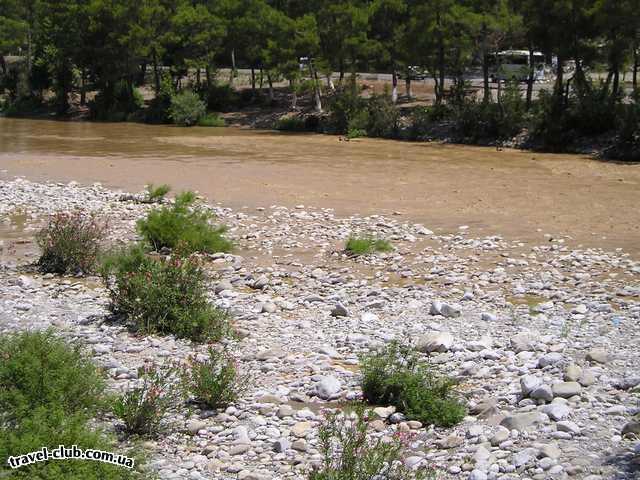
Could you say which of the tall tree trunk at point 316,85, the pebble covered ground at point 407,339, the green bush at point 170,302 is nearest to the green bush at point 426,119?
the tall tree trunk at point 316,85

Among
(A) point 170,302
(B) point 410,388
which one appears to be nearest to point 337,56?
(A) point 170,302

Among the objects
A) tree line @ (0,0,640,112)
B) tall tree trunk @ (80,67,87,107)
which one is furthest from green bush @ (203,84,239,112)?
tall tree trunk @ (80,67,87,107)

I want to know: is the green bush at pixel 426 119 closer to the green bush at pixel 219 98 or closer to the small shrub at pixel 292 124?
the small shrub at pixel 292 124

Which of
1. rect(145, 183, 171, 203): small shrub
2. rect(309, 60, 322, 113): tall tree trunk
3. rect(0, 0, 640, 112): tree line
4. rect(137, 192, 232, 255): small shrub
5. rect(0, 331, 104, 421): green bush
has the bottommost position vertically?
rect(145, 183, 171, 203): small shrub

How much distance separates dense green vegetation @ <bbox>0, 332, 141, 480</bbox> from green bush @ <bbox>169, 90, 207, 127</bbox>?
41.4 metres

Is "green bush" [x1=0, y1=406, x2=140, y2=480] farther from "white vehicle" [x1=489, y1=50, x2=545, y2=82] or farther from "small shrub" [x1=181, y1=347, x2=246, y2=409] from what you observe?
"white vehicle" [x1=489, y1=50, x2=545, y2=82]

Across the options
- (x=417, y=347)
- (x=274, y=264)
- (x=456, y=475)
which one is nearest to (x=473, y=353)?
(x=417, y=347)

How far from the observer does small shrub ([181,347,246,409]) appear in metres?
7.32

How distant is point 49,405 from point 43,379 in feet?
0.97

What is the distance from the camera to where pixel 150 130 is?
150ft

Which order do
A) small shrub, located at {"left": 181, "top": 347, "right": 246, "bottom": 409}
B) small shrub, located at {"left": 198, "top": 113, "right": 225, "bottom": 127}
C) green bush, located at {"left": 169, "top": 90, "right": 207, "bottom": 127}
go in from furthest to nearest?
green bush, located at {"left": 169, "top": 90, "right": 207, "bottom": 127} < small shrub, located at {"left": 198, "top": 113, "right": 225, "bottom": 127} < small shrub, located at {"left": 181, "top": 347, "right": 246, "bottom": 409}

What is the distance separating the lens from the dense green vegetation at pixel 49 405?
5.08 metres

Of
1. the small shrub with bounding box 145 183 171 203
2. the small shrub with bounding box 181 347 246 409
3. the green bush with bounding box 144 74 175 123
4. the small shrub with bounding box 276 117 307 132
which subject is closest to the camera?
the small shrub with bounding box 181 347 246 409

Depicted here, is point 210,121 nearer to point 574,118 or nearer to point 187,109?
point 187,109
